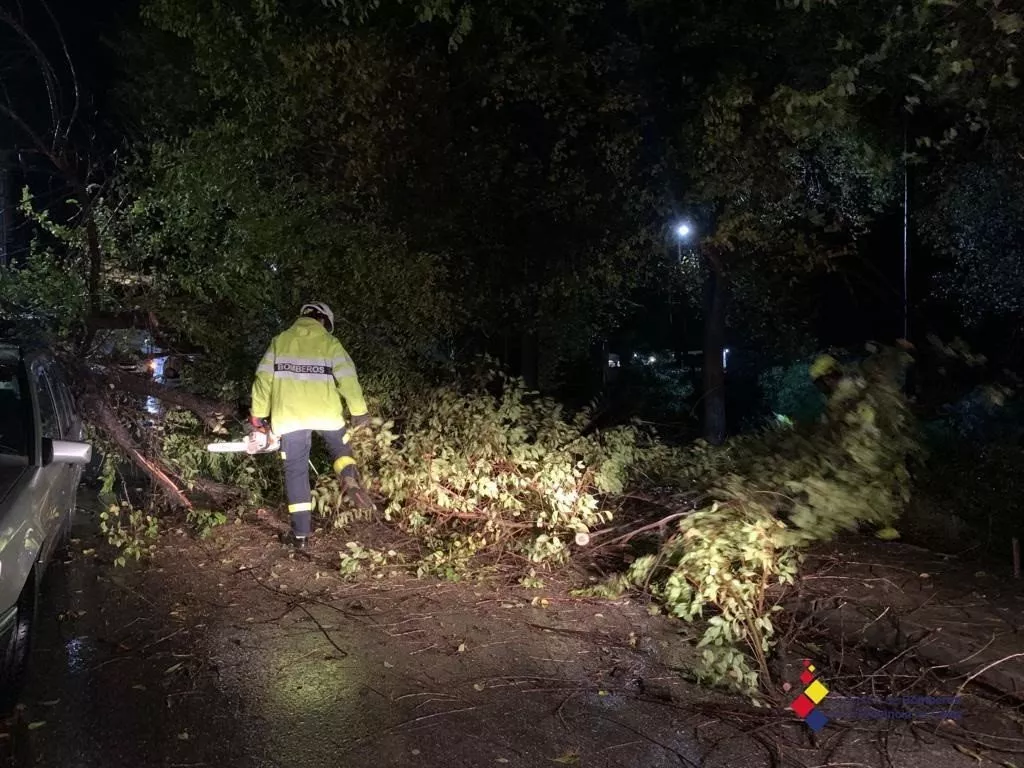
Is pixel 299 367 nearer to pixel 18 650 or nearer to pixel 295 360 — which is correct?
pixel 295 360

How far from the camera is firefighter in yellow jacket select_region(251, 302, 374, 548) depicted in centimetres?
610

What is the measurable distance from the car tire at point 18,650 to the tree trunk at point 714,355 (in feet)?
32.5

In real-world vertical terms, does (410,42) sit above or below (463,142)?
above

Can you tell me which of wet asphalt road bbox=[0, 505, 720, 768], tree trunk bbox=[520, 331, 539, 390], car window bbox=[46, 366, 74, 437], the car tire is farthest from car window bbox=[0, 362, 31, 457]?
tree trunk bbox=[520, 331, 539, 390]

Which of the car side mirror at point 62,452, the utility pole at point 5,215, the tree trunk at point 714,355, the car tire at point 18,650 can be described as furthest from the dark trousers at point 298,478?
the tree trunk at point 714,355

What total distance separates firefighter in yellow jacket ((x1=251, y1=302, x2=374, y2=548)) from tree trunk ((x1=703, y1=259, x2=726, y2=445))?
7.46 m

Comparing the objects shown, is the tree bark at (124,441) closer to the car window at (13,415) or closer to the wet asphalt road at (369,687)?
the wet asphalt road at (369,687)

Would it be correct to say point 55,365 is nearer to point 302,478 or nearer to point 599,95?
point 302,478

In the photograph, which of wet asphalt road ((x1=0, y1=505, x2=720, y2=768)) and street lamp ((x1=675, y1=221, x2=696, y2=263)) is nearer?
wet asphalt road ((x1=0, y1=505, x2=720, y2=768))

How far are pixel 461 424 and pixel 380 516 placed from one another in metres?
0.98

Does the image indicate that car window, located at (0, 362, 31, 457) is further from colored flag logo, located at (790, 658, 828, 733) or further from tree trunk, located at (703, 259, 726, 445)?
tree trunk, located at (703, 259, 726, 445)

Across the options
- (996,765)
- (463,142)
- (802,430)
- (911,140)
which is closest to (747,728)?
(996,765)

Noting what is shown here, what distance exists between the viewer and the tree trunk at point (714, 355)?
1265 centimetres

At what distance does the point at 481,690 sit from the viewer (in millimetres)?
3912
